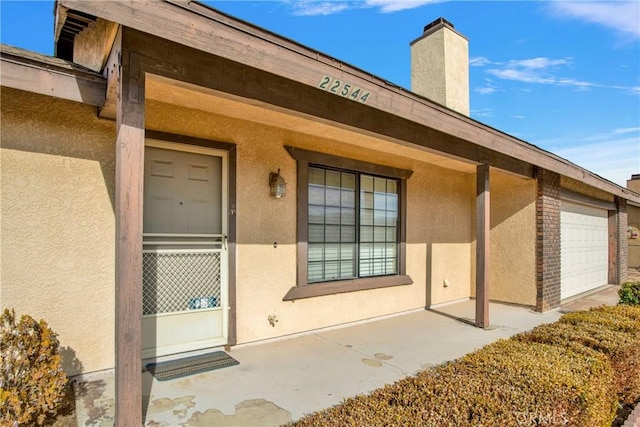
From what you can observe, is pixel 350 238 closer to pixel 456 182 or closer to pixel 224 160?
pixel 224 160

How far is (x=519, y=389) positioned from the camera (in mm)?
2551

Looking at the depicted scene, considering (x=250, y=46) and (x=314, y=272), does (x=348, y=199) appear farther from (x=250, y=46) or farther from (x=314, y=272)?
(x=250, y=46)

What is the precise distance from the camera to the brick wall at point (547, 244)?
7340 millimetres

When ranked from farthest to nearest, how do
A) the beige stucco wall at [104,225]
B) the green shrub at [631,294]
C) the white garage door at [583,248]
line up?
the white garage door at [583,248]
the green shrub at [631,294]
the beige stucco wall at [104,225]

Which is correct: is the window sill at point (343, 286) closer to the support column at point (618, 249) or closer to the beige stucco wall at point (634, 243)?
the support column at point (618, 249)

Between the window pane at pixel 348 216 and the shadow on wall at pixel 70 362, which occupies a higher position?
the window pane at pixel 348 216

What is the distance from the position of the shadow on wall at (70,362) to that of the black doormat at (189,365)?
648mm

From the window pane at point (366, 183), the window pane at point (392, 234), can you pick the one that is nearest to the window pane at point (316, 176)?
the window pane at point (366, 183)

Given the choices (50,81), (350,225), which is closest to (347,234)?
(350,225)

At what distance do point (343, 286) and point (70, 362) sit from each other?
3611 millimetres

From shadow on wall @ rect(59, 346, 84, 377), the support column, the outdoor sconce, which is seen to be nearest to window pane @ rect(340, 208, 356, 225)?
the outdoor sconce

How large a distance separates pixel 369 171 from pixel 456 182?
9.33 ft

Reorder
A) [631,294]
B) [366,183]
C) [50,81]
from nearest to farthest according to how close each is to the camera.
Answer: [50,81], [366,183], [631,294]

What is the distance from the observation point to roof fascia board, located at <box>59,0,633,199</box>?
2211 millimetres
